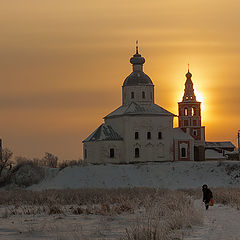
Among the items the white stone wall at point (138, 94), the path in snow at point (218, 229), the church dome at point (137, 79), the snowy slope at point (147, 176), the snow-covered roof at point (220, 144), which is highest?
the church dome at point (137, 79)

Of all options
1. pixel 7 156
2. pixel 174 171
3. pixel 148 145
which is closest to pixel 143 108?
pixel 148 145

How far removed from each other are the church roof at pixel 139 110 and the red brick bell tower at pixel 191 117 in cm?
998

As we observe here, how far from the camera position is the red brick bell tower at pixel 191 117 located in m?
85.1

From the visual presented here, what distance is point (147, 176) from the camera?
68312mm

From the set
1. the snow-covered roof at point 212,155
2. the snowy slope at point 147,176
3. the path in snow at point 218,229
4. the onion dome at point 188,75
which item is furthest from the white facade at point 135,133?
the path in snow at point 218,229

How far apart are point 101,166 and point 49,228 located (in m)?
49.6

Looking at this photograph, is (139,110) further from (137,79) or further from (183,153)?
(183,153)

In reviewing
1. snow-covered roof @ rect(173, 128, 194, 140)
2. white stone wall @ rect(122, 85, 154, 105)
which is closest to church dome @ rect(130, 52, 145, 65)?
white stone wall @ rect(122, 85, 154, 105)

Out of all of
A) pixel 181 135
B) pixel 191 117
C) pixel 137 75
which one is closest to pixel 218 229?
pixel 137 75

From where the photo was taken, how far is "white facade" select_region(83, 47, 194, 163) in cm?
7344

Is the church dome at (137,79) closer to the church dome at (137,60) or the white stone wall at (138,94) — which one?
the white stone wall at (138,94)

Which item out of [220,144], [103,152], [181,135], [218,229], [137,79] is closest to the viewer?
[218,229]

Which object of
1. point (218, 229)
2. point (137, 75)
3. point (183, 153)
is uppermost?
point (137, 75)

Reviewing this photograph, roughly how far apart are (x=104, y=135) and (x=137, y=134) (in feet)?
12.8
